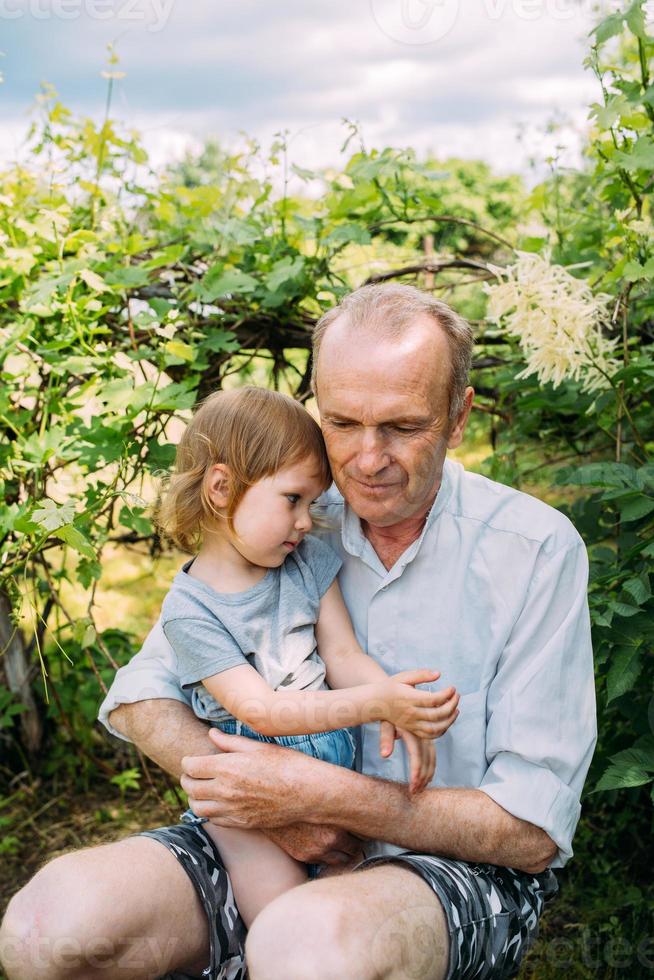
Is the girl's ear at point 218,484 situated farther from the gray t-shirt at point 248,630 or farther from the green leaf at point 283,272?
the green leaf at point 283,272

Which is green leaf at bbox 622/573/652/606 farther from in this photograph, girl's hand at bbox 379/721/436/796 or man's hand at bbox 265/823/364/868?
man's hand at bbox 265/823/364/868

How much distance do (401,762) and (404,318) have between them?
88 cm

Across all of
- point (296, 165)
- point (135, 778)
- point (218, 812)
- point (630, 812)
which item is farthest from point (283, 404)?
point (135, 778)

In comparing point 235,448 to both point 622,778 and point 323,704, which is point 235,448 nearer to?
point 323,704

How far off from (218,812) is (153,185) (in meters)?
1.94

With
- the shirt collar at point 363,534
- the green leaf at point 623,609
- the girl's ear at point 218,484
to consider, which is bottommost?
the green leaf at point 623,609

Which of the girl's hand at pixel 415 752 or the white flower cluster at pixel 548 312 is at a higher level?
the white flower cluster at pixel 548 312

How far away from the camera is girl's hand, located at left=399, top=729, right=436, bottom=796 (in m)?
1.66

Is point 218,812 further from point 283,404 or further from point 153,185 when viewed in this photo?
point 153,185

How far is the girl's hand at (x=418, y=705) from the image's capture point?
5.18 feet

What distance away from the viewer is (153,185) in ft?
9.58

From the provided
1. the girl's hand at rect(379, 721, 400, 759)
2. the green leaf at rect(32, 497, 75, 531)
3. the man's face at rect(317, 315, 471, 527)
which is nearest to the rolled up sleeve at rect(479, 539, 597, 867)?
the girl's hand at rect(379, 721, 400, 759)

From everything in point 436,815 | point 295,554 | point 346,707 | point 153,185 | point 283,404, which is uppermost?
point 153,185

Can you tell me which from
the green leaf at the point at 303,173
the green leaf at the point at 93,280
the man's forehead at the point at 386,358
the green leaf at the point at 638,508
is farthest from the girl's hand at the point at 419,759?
the green leaf at the point at 303,173
